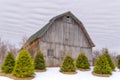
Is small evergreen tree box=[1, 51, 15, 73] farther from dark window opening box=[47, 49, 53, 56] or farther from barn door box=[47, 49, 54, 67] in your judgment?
dark window opening box=[47, 49, 53, 56]

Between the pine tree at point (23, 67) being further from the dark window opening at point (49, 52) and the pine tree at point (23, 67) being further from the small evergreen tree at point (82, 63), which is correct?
the small evergreen tree at point (82, 63)

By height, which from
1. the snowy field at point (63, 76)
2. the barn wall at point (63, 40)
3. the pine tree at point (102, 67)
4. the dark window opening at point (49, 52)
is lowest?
the snowy field at point (63, 76)

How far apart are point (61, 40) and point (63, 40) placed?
0.32 m

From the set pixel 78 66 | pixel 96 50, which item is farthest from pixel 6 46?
pixel 78 66

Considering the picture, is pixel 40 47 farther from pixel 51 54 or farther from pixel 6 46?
pixel 6 46

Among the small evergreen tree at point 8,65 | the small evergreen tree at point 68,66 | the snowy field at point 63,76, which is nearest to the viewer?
the snowy field at point 63,76

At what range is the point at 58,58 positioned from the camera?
104ft

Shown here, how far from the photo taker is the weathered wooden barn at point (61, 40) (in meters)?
31.0

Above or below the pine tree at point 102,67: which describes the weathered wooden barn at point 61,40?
above

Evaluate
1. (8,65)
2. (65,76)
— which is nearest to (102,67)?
(65,76)

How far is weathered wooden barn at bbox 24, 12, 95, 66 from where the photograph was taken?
102 feet

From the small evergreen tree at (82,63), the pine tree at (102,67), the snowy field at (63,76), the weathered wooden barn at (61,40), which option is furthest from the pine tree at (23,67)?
the pine tree at (102,67)

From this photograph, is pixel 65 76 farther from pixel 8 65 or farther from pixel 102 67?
pixel 8 65

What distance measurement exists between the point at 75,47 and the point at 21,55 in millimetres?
11176
